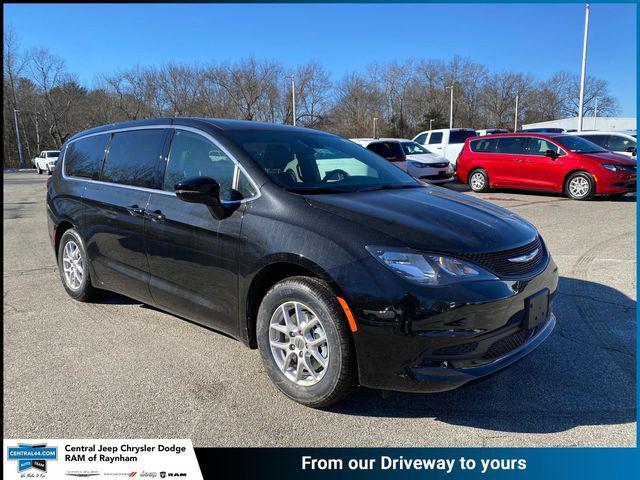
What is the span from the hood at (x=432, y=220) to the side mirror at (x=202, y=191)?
62 centimetres

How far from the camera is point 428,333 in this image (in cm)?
260

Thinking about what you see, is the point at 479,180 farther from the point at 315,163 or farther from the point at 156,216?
the point at 156,216

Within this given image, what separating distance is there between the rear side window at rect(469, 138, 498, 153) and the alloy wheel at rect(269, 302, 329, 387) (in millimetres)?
12734

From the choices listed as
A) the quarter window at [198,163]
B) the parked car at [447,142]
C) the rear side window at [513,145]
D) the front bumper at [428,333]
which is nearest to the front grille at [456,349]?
the front bumper at [428,333]

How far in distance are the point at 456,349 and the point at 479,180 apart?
12801 millimetres

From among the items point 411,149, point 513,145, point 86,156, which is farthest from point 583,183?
point 86,156

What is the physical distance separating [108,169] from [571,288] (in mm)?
4676

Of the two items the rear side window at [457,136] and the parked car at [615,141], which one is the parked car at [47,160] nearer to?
the rear side window at [457,136]

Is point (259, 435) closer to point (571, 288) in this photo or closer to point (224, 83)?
point (571, 288)

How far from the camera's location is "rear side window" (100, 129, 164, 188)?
4.06 m

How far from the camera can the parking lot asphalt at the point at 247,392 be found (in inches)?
109

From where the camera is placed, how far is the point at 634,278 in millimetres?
5430

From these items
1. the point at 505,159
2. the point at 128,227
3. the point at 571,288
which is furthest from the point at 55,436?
the point at 505,159

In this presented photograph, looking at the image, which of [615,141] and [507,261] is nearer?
[507,261]
